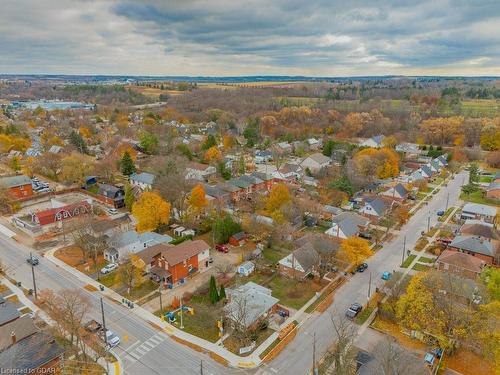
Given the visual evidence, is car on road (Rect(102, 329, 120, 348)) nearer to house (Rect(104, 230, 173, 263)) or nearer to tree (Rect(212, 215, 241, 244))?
house (Rect(104, 230, 173, 263))

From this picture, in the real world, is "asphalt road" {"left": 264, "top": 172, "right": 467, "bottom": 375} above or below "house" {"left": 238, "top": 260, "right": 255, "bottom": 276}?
below

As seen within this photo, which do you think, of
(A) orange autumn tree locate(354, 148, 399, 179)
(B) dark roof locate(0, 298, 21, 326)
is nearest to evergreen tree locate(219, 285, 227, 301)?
(B) dark roof locate(0, 298, 21, 326)

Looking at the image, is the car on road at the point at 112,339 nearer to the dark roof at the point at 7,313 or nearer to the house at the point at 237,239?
the dark roof at the point at 7,313

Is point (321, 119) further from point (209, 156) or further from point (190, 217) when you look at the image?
point (190, 217)

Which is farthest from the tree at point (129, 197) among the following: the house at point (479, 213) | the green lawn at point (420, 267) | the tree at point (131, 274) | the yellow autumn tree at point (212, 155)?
the house at point (479, 213)

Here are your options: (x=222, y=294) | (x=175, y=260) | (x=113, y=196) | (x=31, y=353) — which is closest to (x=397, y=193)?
(x=222, y=294)

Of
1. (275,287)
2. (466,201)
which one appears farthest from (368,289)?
(466,201)

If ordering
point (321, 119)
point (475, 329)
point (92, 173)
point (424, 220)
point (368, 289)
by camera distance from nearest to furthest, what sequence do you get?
point (475, 329), point (368, 289), point (424, 220), point (92, 173), point (321, 119)

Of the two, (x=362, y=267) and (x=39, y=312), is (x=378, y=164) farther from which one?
(x=39, y=312)
